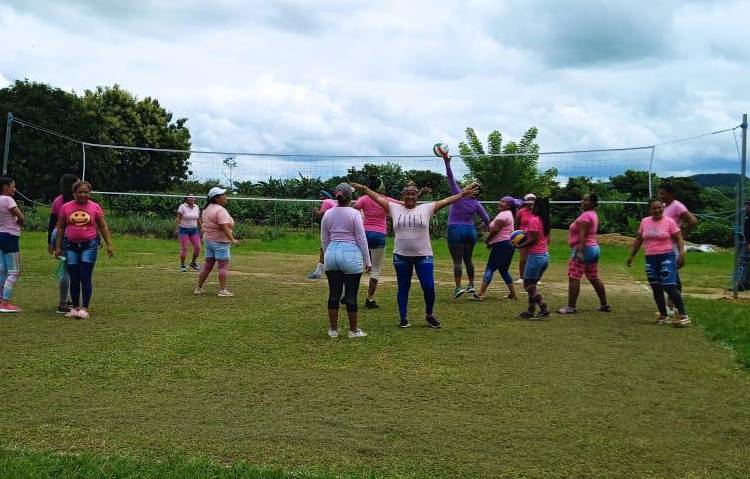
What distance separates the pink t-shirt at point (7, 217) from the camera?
8.57 meters

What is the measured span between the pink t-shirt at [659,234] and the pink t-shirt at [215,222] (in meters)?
5.78

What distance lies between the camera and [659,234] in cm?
883

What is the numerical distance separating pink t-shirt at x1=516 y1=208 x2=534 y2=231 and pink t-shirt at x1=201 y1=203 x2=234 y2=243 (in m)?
4.25

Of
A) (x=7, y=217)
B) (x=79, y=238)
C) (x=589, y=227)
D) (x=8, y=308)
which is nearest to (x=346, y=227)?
(x=79, y=238)

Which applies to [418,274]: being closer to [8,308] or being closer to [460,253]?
[460,253]

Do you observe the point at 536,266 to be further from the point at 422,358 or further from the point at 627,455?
the point at 627,455

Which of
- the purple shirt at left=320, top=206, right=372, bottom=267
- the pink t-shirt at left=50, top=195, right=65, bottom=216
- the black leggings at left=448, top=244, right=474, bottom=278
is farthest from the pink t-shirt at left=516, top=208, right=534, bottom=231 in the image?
the pink t-shirt at left=50, top=195, right=65, bottom=216

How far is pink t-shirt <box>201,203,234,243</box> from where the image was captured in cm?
1044

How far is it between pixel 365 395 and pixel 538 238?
453 centimetres

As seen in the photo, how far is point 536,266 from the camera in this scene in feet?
30.1

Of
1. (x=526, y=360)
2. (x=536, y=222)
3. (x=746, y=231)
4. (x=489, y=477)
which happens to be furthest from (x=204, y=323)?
(x=746, y=231)

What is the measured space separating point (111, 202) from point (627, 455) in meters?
25.7

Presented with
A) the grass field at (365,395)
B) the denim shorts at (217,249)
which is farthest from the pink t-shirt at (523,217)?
the denim shorts at (217,249)

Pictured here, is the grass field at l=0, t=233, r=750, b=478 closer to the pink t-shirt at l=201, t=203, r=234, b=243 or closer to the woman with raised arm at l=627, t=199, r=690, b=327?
the woman with raised arm at l=627, t=199, r=690, b=327
